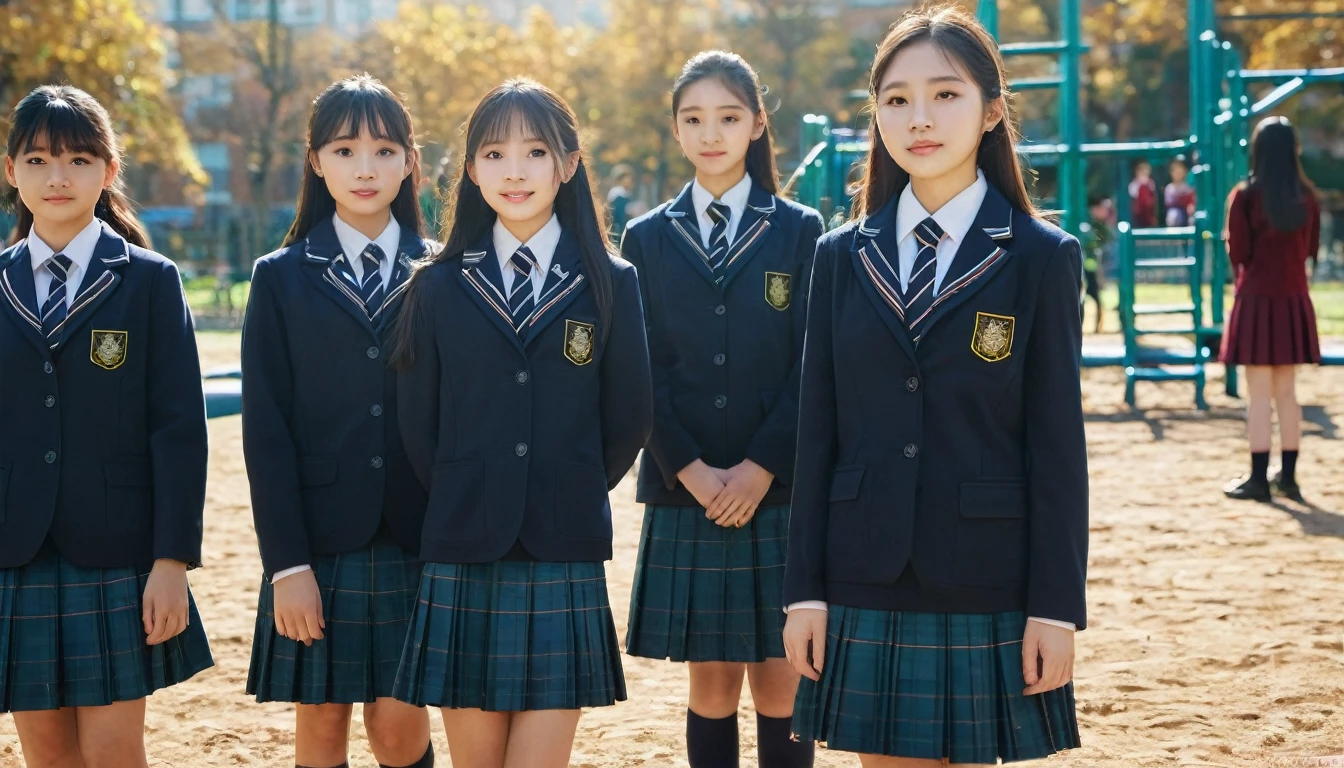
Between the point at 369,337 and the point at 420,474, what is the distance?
361 millimetres

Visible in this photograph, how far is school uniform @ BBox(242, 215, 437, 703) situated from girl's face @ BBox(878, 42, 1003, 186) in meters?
1.17

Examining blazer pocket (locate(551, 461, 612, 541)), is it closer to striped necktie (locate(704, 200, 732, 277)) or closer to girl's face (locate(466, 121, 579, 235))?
girl's face (locate(466, 121, 579, 235))

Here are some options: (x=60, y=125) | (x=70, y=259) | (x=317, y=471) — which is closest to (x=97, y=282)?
(x=70, y=259)

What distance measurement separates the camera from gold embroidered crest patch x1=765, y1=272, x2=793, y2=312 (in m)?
3.64

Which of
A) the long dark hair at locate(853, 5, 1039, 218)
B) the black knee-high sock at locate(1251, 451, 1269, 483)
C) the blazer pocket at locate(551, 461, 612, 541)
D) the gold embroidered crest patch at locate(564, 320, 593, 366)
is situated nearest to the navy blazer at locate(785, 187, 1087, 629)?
the long dark hair at locate(853, 5, 1039, 218)

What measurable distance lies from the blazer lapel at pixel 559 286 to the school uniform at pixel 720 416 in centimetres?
62

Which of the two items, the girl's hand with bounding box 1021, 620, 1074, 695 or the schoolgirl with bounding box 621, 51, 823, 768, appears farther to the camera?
the schoolgirl with bounding box 621, 51, 823, 768

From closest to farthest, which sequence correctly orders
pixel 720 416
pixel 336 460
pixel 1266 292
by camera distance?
pixel 336 460
pixel 720 416
pixel 1266 292

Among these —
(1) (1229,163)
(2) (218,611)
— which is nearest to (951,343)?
(2) (218,611)

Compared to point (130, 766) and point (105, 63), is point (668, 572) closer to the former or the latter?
point (130, 766)

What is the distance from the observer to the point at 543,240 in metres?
3.07

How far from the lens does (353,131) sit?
10.8 feet

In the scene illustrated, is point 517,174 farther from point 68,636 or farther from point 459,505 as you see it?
point 68,636

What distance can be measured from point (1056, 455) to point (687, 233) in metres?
1.44
